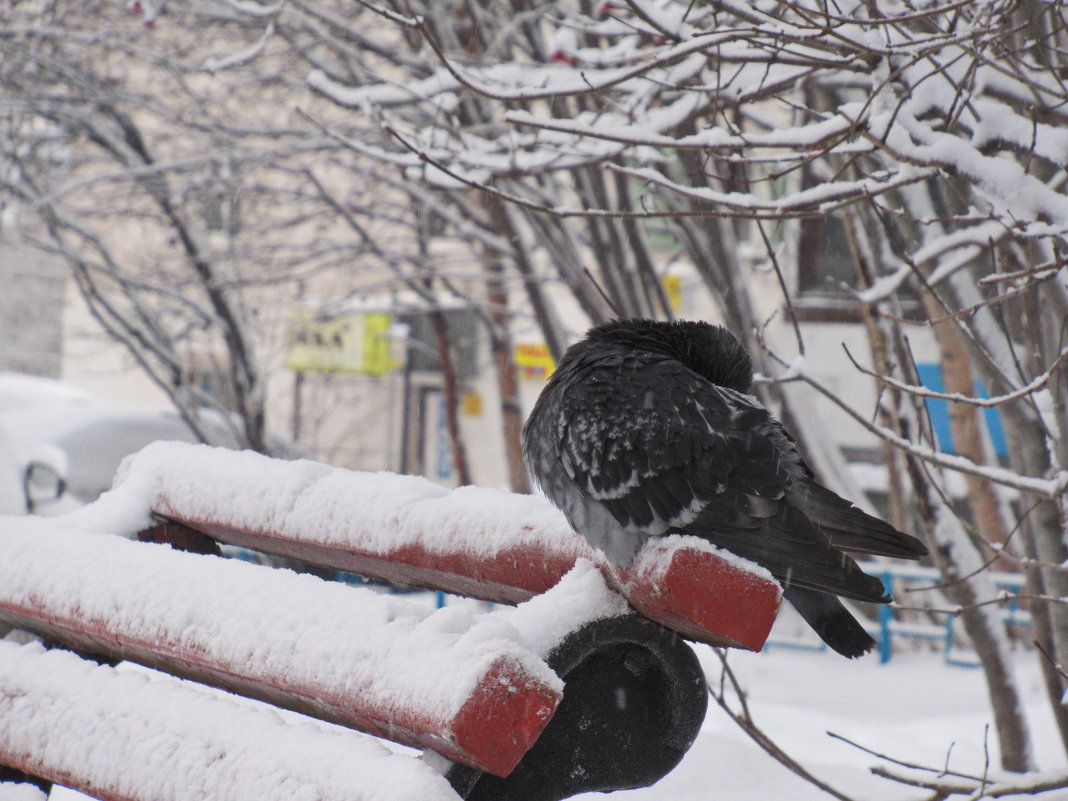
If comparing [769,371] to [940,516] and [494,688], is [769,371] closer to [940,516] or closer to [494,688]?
[940,516]

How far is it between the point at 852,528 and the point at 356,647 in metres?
0.77

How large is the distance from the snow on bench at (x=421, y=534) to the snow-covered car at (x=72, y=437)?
637cm

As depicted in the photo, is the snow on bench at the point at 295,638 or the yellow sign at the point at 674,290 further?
the yellow sign at the point at 674,290

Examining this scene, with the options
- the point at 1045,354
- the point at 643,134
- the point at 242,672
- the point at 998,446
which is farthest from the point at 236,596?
the point at 998,446

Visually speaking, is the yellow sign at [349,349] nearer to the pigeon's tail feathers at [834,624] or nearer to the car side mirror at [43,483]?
the car side mirror at [43,483]

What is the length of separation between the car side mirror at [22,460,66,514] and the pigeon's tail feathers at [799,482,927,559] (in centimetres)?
814

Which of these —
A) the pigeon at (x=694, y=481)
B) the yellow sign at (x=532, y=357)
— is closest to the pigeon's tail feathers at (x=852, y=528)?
the pigeon at (x=694, y=481)

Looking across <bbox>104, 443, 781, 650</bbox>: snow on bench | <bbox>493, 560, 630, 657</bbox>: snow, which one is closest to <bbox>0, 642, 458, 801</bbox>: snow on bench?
<bbox>493, 560, 630, 657</bbox>: snow

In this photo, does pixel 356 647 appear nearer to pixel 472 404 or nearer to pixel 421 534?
pixel 421 534

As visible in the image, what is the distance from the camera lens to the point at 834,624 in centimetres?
161

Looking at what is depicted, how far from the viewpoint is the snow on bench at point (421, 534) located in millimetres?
1438

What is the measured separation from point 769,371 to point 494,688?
11.6 ft

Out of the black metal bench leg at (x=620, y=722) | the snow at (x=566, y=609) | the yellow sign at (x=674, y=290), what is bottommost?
the black metal bench leg at (x=620, y=722)

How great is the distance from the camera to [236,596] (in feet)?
5.30
